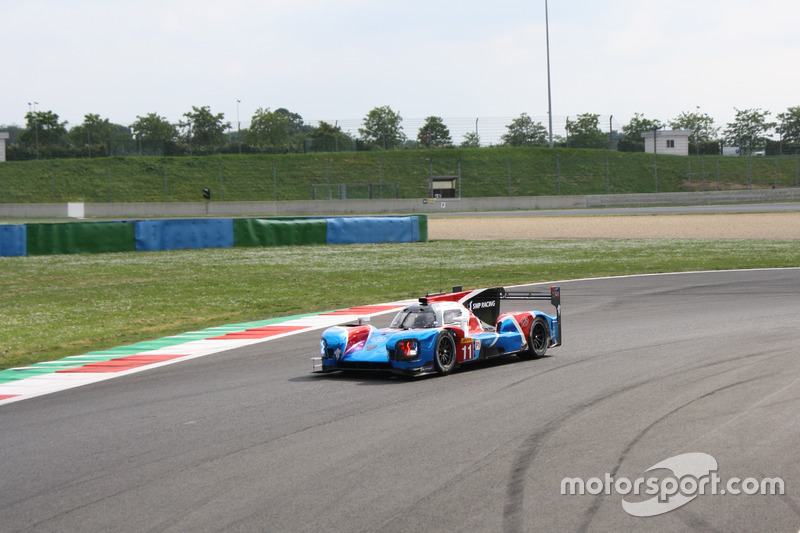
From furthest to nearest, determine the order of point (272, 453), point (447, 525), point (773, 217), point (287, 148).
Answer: point (287, 148) → point (773, 217) → point (272, 453) → point (447, 525)

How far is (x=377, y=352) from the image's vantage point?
1008cm

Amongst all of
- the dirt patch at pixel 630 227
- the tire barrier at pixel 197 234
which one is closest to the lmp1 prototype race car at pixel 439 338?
the tire barrier at pixel 197 234

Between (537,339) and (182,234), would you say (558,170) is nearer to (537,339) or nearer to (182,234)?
(182,234)

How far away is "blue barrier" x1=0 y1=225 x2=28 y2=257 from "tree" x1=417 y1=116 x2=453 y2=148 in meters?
47.1

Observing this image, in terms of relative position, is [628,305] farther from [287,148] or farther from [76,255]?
[287,148]

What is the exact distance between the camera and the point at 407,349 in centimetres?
980

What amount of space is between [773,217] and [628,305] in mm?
31558

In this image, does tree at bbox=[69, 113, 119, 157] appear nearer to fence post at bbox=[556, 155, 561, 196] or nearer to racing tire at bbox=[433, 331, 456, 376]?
fence post at bbox=[556, 155, 561, 196]

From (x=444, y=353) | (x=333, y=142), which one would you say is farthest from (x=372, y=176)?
(x=444, y=353)

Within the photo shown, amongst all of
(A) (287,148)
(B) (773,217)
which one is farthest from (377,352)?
(A) (287,148)

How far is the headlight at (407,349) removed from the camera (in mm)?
9781

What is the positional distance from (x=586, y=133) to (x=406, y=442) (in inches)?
Result: 2914

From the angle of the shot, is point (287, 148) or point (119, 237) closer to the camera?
point (119, 237)

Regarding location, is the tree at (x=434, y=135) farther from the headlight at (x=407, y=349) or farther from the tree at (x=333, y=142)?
the headlight at (x=407, y=349)
